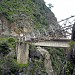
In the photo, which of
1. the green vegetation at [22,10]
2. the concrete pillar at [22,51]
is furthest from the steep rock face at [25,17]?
the concrete pillar at [22,51]

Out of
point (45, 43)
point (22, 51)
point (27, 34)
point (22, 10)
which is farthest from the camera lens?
point (22, 10)

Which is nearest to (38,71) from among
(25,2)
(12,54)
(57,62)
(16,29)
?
(12,54)

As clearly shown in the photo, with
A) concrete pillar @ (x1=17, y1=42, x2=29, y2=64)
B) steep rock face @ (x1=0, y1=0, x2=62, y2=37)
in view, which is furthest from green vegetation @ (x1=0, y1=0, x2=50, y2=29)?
concrete pillar @ (x1=17, y1=42, x2=29, y2=64)

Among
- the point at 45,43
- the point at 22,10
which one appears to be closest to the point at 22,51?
the point at 45,43

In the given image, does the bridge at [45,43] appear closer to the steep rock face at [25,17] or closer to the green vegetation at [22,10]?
the steep rock face at [25,17]

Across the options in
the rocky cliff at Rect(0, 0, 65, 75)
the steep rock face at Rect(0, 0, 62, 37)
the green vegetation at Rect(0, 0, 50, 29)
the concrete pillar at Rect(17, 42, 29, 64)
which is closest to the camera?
the concrete pillar at Rect(17, 42, 29, 64)

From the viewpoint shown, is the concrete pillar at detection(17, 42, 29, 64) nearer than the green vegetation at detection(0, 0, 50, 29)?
Yes

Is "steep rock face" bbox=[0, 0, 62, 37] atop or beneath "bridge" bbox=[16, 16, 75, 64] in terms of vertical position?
atop

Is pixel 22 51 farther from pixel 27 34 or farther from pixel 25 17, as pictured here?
pixel 25 17

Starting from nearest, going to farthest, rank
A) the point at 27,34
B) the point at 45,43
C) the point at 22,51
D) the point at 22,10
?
1. the point at 45,43
2. the point at 22,51
3. the point at 27,34
4. the point at 22,10

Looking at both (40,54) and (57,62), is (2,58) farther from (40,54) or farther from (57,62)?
(57,62)

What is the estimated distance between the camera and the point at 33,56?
33.7m

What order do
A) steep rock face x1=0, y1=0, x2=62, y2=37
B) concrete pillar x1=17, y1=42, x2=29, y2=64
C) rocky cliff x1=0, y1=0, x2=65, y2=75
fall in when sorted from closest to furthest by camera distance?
concrete pillar x1=17, y1=42, x2=29, y2=64 < rocky cliff x1=0, y1=0, x2=65, y2=75 < steep rock face x1=0, y1=0, x2=62, y2=37

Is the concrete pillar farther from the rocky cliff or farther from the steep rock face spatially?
the steep rock face
